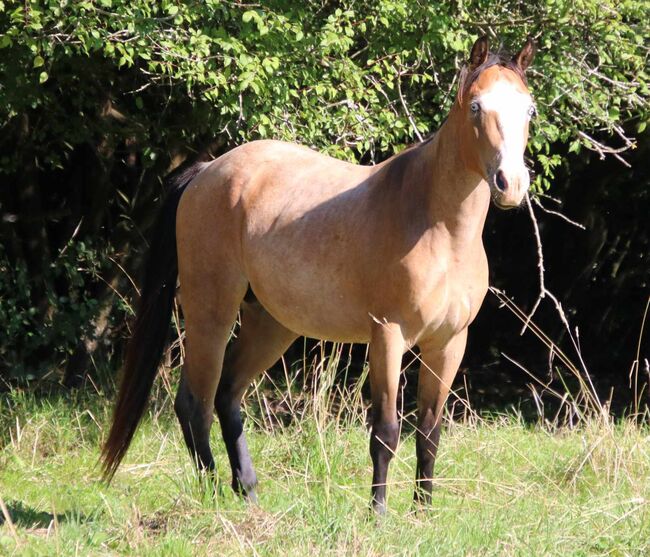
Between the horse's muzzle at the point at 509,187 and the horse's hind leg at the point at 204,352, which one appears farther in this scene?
the horse's hind leg at the point at 204,352

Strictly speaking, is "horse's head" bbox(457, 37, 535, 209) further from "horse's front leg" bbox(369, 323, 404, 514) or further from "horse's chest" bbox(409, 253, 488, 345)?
"horse's front leg" bbox(369, 323, 404, 514)

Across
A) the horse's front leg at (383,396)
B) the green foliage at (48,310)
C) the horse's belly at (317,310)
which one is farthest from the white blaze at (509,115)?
the green foliage at (48,310)

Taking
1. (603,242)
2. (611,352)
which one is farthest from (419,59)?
(611,352)

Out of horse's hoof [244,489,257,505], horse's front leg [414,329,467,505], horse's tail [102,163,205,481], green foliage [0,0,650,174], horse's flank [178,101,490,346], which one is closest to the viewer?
horse's flank [178,101,490,346]

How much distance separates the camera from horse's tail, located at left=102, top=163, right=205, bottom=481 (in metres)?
5.04

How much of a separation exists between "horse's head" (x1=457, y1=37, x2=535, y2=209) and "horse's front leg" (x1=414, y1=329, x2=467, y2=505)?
84 cm

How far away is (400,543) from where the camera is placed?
12.6 ft

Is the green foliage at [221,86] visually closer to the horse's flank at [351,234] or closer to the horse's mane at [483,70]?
the horse's flank at [351,234]

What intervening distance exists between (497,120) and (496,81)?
20cm

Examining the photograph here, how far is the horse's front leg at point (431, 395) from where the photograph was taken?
15.0 ft

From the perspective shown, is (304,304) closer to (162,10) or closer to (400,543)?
(400,543)

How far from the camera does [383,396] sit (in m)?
4.39

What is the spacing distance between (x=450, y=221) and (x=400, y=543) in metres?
1.38

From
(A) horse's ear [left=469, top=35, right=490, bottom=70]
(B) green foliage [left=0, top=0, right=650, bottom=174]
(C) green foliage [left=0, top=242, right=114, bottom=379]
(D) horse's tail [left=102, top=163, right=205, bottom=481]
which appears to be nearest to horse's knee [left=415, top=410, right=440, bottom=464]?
(D) horse's tail [left=102, top=163, right=205, bottom=481]
